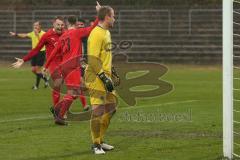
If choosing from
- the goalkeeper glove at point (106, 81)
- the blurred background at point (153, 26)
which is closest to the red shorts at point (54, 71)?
the goalkeeper glove at point (106, 81)

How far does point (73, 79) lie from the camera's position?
14.7 meters

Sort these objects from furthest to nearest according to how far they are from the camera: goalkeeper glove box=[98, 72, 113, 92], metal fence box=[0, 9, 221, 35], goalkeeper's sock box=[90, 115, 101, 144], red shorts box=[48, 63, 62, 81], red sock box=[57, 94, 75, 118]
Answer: metal fence box=[0, 9, 221, 35] < red shorts box=[48, 63, 62, 81] < red sock box=[57, 94, 75, 118] < goalkeeper's sock box=[90, 115, 101, 144] < goalkeeper glove box=[98, 72, 113, 92]

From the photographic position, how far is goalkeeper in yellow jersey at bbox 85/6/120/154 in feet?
33.9

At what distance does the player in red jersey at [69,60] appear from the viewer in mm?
14586

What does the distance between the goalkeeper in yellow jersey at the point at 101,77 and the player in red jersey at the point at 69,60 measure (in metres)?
3.83

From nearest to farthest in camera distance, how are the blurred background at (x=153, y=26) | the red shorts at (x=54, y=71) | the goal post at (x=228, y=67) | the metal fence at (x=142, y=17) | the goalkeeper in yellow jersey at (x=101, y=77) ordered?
the goal post at (x=228, y=67)
the goalkeeper in yellow jersey at (x=101, y=77)
the red shorts at (x=54, y=71)
the blurred background at (x=153, y=26)
the metal fence at (x=142, y=17)

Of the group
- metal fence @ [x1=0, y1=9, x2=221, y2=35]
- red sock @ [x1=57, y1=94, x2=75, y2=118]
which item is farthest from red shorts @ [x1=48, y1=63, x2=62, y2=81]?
metal fence @ [x1=0, y1=9, x2=221, y2=35]

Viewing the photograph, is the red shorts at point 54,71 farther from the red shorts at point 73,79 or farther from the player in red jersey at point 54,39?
the red shorts at point 73,79

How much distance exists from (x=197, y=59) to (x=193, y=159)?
31.2 metres

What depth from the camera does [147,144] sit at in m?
11.3

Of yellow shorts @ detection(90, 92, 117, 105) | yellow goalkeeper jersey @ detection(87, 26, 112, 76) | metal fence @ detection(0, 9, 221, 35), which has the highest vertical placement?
metal fence @ detection(0, 9, 221, 35)

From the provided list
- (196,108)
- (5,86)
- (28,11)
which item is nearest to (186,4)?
(28,11)

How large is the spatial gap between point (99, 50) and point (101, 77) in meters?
0.42

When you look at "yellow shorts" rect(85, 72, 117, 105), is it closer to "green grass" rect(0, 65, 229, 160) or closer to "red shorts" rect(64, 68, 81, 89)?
"green grass" rect(0, 65, 229, 160)
